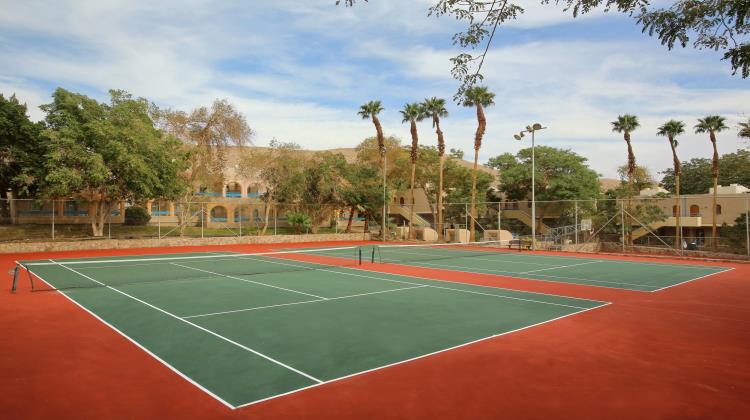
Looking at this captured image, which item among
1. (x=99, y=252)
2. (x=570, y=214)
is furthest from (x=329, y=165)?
(x=570, y=214)

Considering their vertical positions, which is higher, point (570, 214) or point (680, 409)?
point (570, 214)

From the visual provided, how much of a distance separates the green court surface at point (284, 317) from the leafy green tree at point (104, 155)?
9090mm

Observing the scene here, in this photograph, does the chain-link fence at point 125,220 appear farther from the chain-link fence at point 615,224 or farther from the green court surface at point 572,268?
the green court surface at point 572,268

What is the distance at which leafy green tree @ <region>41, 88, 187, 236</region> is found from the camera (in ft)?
85.0

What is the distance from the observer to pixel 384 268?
806 inches

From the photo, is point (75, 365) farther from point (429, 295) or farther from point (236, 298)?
point (429, 295)

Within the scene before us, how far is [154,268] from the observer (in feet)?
65.2

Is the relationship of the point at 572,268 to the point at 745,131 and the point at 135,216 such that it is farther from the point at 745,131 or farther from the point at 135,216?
the point at 135,216

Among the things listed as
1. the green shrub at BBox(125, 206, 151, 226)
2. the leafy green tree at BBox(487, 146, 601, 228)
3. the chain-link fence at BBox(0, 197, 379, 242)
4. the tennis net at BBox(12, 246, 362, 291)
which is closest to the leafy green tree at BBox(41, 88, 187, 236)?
the chain-link fence at BBox(0, 197, 379, 242)

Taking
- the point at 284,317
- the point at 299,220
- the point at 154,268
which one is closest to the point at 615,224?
the point at 299,220

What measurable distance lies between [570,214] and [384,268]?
26.4 meters

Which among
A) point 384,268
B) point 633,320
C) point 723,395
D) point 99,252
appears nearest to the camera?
point 723,395

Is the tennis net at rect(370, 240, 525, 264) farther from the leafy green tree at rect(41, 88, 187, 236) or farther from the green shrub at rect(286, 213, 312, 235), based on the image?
the leafy green tree at rect(41, 88, 187, 236)

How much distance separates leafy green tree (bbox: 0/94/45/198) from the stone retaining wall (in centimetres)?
368
